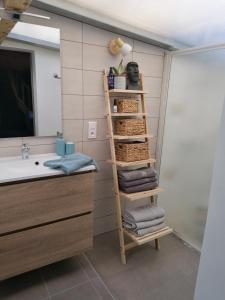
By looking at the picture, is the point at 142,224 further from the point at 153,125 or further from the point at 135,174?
the point at 153,125

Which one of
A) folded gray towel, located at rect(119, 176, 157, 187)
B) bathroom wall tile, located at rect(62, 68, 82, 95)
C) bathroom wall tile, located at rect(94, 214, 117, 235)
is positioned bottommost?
bathroom wall tile, located at rect(94, 214, 117, 235)

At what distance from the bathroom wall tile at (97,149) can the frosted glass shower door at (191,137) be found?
0.65m

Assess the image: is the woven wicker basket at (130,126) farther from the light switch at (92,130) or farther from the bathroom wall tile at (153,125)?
the bathroom wall tile at (153,125)

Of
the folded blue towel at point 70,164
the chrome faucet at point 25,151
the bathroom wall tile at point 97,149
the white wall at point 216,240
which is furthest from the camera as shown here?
the bathroom wall tile at point 97,149

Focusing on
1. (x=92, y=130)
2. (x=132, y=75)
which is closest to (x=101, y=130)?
(x=92, y=130)

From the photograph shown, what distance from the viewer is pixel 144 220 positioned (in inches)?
71.6

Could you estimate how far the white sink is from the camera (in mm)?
1291

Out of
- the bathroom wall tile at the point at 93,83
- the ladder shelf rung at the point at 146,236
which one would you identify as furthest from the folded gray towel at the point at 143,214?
the bathroom wall tile at the point at 93,83

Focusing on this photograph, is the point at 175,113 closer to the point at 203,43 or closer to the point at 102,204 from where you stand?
the point at 203,43

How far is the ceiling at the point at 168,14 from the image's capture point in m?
1.41

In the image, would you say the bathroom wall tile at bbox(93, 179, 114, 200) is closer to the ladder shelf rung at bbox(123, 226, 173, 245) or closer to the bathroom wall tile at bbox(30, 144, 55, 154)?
the ladder shelf rung at bbox(123, 226, 173, 245)

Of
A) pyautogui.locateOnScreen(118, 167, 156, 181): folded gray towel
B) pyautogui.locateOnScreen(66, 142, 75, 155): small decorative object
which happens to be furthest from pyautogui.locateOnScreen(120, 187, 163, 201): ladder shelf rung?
pyautogui.locateOnScreen(66, 142, 75, 155): small decorative object

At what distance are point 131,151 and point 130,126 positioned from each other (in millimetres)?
208

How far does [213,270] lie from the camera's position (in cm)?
68
